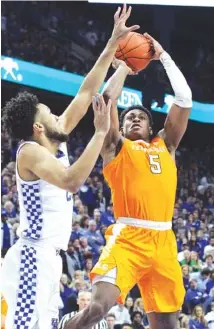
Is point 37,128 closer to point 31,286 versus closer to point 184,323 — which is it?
point 31,286

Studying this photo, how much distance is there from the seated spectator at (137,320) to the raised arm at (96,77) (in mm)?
4703

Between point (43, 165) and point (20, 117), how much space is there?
0.40 m

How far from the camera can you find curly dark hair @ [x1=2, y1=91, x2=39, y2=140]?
4.66 m

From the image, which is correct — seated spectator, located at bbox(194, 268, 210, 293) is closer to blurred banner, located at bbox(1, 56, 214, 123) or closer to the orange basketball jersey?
blurred banner, located at bbox(1, 56, 214, 123)

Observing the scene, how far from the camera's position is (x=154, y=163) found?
5.62m

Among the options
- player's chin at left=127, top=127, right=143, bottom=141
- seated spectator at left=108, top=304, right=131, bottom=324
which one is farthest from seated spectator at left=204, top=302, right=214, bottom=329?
player's chin at left=127, top=127, right=143, bottom=141

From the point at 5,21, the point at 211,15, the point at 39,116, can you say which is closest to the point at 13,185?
the point at 5,21

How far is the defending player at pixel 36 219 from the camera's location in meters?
4.50

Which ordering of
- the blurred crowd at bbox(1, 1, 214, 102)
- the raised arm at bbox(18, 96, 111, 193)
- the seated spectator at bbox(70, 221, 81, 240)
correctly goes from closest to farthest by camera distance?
the raised arm at bbox(18, 96, 111, 193), the seated spectator at bbox(70, 221, 81, 240), the blurred crowd at bbox(1, 1, 214, 102)

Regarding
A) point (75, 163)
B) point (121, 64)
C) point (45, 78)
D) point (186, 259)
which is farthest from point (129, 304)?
point (45, 78)

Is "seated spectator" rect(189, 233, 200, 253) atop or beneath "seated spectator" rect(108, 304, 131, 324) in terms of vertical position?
→ beneath

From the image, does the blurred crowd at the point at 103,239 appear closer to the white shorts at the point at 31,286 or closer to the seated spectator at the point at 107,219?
the seated spectator at the point at 107,219

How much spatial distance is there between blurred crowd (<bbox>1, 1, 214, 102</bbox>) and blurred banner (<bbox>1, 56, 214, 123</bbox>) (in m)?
0.36

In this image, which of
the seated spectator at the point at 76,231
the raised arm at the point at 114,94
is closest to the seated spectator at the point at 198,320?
the seated spectator at the point at 76,231
